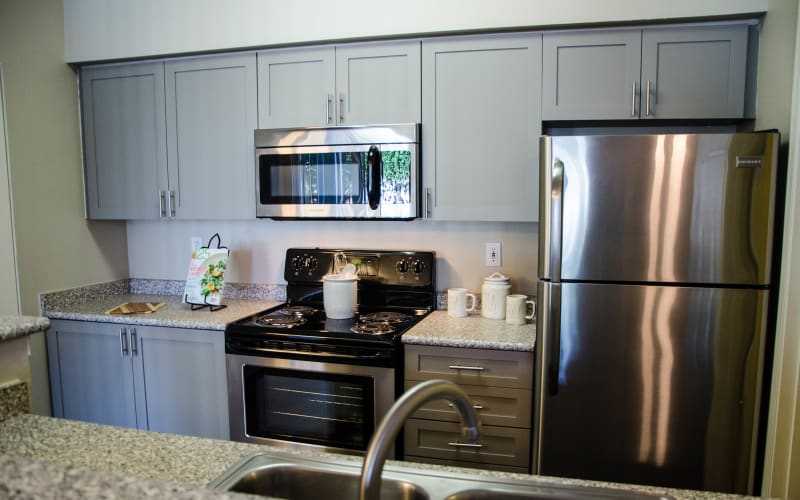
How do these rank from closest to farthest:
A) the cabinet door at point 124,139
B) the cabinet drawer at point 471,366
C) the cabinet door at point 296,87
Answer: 1. the cabinet drawer at point 471,366
2. the cabinet door at point 296,87
3. the cabinet door at point 124,139

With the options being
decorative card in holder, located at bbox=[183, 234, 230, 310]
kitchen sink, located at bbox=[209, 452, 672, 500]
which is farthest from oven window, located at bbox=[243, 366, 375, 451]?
kitchen sink, located at bbox=[209, 452, 672, 500]

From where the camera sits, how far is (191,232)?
3215 mm

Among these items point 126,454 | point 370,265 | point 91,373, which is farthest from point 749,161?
point 91,373

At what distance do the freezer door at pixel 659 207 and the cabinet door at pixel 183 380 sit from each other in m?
1.58

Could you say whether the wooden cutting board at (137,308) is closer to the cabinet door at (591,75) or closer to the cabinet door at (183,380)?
the cabinet door at (183,380)

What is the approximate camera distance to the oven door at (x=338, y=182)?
2510 millimetres

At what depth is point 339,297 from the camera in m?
2.54

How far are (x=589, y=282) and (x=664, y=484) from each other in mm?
793

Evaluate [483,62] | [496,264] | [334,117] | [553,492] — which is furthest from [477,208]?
[553,492]

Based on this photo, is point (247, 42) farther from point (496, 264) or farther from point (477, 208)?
point (496, 264)

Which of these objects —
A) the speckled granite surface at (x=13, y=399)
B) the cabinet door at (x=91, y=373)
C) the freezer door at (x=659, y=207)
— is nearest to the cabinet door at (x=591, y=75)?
the freezer door at (x=659, y=207)

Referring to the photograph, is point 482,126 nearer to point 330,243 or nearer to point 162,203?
point 330,243

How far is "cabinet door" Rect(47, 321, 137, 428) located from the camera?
2678mm

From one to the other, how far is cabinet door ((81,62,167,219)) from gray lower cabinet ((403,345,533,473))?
5.78 feet
